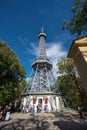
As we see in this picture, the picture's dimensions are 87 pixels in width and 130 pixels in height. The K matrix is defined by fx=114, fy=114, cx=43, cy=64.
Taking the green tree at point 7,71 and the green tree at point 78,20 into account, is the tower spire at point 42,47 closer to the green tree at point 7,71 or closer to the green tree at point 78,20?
the green tree at point 7,71

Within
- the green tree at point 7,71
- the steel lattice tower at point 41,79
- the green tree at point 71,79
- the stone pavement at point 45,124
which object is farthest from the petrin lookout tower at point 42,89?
the stone pavement at point 45,124

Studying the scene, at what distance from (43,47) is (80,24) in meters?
39.1

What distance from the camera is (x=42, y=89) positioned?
31438 mm

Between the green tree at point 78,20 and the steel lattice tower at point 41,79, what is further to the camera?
the steel lattice tower at point 41,79

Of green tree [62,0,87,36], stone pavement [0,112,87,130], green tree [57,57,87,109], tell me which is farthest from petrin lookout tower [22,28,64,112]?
green tree [62,0,87,36]

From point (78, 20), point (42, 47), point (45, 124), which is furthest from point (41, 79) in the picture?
point (78, 20)

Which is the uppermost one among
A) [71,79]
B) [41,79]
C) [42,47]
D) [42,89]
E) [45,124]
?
[42,47]

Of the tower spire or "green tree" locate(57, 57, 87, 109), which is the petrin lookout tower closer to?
the tower spire

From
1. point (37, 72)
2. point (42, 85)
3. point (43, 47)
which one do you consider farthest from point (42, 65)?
point (43, 47)

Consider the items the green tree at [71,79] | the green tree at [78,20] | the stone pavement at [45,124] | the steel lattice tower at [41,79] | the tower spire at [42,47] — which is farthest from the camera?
the tower spire at [42,47]

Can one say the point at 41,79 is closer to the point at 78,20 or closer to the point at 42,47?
the point at 42,47

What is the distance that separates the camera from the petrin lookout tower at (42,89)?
92.7 feet

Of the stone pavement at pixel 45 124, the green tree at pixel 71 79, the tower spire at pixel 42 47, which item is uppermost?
the tower spire at pixel 42 47

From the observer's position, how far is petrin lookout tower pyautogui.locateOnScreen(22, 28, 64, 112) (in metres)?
28.2
